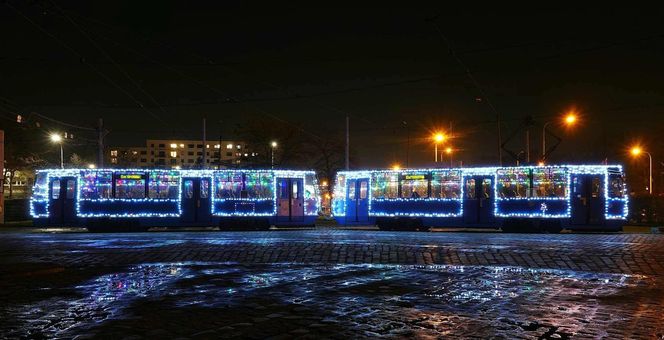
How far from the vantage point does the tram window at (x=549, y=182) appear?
94.7 feet

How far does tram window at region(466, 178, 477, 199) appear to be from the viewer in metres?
30.7

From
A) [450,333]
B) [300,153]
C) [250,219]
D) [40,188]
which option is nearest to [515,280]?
[450,333]

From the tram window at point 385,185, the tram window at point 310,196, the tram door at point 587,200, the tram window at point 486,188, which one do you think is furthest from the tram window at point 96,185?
the tram door at point 587,200

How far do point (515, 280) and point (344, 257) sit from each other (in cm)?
444

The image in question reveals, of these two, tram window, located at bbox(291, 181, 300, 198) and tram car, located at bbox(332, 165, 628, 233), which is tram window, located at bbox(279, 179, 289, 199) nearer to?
tram window, located at bbox(291, 181, 300, 198)

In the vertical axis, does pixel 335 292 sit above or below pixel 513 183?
below

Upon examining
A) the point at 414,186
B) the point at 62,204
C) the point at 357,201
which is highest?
the point at 414,186

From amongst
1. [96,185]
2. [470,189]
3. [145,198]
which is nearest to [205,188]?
[145,198]

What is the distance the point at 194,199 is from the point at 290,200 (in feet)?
14.4

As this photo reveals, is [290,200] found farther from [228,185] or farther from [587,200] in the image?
[587,200]

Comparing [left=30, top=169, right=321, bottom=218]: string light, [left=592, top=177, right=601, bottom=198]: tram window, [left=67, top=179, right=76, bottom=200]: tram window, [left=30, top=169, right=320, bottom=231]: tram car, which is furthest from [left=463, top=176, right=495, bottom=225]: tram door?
[left=67, top=179, right=76, bottom=200]: tram window

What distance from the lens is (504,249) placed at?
52.2 feet

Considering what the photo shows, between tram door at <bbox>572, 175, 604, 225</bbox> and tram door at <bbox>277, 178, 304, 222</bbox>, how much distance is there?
12.1 m

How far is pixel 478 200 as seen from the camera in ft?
100
